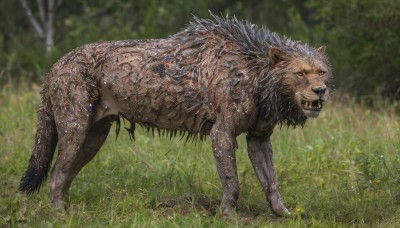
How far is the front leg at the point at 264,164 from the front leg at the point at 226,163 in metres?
0.42

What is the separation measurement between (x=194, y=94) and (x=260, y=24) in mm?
10979

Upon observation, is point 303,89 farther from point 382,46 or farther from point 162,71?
point 382,46

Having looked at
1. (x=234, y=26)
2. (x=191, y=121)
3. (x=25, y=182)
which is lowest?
(x=25, y=182)

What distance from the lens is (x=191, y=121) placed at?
7.46 m

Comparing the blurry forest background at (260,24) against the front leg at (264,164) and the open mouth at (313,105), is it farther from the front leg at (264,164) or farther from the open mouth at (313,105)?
the open mouth at (313,105)

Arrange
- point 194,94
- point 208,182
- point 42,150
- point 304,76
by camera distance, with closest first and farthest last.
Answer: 1. point 304,76
2. point 194,94
3. point 42,150
4. point 208,182

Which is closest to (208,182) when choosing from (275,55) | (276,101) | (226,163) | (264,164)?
(264,164)

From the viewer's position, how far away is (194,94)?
734 cm

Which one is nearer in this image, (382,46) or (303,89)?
(303,89)

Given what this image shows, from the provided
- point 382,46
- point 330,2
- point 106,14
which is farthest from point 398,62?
point 106,14

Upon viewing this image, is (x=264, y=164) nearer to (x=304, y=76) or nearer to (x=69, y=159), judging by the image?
(x=304, y=76)

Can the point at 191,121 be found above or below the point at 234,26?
below

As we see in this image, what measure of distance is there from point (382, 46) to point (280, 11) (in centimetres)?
746

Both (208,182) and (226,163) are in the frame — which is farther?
(208,182)
